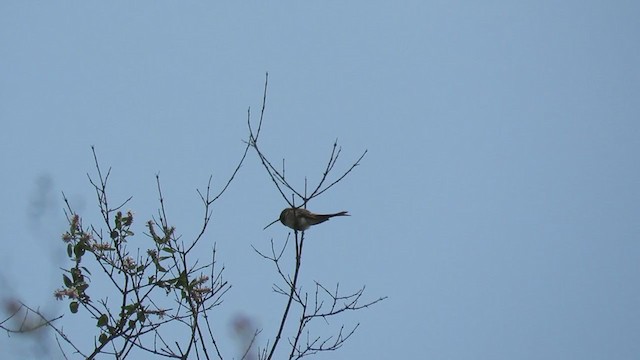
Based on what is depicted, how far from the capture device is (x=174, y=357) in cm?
511

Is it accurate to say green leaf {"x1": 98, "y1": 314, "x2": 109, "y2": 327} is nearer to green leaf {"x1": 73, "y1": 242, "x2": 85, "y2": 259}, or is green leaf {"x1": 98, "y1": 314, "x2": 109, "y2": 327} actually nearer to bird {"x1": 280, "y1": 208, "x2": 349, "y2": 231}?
green leaf {"x1": 73, "y1": 242, "x2": 85, "y2": 259}

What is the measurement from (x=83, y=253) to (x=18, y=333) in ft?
2.24

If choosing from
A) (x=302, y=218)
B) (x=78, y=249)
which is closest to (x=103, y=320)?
(x=78, y=249)

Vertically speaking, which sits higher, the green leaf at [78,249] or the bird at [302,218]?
the bird at [302,218]

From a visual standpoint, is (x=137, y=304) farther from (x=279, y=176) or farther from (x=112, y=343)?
(x=279, y=176)

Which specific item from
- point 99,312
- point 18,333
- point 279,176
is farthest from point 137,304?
point 279,176

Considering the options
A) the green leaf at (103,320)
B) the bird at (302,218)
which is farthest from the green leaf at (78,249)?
the bird at (302,218)

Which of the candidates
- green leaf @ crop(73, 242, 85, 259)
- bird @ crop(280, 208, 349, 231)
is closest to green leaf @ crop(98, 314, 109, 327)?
green leaf @ crop(73, 242, 85, 259)

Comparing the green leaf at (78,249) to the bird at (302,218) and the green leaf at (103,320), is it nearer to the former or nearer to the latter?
the green leaf at (103,320)

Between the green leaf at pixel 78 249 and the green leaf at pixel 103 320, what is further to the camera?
the green leaf at pixel 78 249

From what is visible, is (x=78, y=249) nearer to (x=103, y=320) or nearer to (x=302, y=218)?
(x=103, y=320)

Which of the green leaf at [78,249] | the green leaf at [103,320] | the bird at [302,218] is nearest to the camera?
the green leaf at [103,320]

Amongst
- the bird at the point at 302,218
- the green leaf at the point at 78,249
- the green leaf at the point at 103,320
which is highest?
the bird at the point at 302,218

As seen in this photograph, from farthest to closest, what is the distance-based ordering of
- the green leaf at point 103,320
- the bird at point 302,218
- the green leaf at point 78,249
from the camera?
the bird at point 302,218, the green leaf at point 78,249, the green leaf at point 103,320
